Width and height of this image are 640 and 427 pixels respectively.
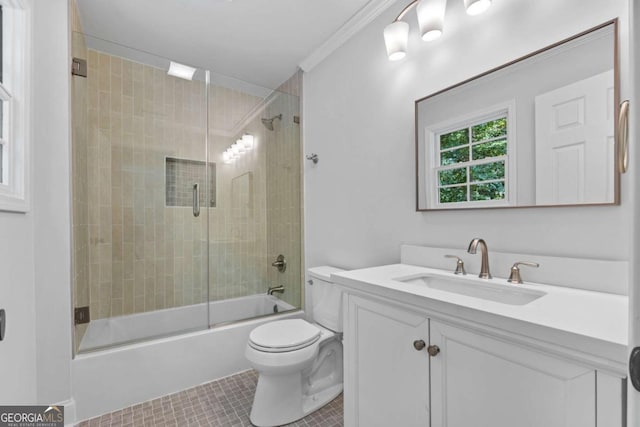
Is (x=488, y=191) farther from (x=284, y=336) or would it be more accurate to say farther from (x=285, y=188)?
(x=285, y=188)

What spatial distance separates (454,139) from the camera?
1438mm

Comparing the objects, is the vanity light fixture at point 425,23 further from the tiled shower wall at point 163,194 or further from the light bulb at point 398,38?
the tiled shower wall at point 163,194

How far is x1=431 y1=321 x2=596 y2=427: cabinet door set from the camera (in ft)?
2.15

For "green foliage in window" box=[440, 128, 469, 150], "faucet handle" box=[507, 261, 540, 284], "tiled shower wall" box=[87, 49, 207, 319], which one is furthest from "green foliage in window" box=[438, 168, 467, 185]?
"tiled shower wall" box=[87, 49, 207, 319]

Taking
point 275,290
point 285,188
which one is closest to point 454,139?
point 285,188

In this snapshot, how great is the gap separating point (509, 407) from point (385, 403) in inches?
18.6

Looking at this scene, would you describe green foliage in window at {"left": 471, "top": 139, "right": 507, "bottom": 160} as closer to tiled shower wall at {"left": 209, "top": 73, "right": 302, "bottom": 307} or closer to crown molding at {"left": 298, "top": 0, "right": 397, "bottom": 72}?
crown molding at {"left": 298, "top": 0, "right": 397, "bottom": 72}

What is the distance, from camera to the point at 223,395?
1.84 metres

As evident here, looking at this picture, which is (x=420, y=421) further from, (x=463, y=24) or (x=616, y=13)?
(x=463, y=24)

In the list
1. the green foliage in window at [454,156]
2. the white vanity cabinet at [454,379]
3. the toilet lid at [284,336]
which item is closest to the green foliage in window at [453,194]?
the green foliage in window at [454,156]

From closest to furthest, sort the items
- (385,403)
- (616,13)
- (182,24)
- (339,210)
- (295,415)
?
(616,13)
(385,403)
(295,415)
(182,24)
(339,210)

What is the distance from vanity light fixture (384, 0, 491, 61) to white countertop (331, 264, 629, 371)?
1120 mm

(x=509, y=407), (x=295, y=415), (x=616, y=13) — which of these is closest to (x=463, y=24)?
(x=616, y=13)

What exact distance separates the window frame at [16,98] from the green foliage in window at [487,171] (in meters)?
2.00
